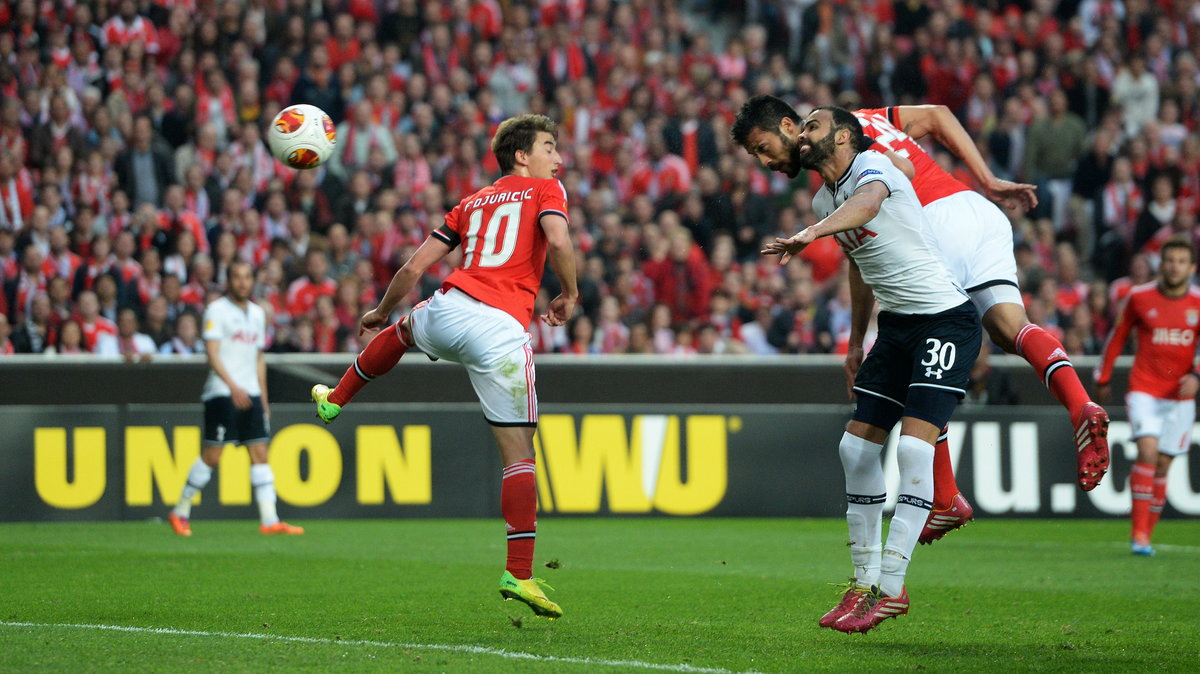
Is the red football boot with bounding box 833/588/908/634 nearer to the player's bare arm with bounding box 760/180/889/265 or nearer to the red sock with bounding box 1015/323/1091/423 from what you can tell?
the red sock with bounding box 1015/323/1091/423

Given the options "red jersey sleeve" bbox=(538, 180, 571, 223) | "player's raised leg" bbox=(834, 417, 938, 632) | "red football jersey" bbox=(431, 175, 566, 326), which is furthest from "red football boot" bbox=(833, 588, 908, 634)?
"red jersey sleeve" bbox=(538, 180, 571, 223)

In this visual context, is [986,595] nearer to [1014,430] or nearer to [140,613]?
[140,613]

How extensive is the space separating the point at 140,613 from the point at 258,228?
9.95 meters

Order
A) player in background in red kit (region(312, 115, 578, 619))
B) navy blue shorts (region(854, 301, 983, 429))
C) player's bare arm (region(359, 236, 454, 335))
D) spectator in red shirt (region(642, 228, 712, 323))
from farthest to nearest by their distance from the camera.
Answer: spectator in red shirt (region(642, 228, 712, 323)) < player's bare arm (region(359, 236, 454, 335)) < player in background in red kit (region(312, 115, 578, 619)) < navy blue shorts (region(854, 301, 983, 429))

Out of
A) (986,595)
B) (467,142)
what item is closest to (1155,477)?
(986,595)

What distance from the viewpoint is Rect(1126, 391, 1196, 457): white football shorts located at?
11445 millimetres

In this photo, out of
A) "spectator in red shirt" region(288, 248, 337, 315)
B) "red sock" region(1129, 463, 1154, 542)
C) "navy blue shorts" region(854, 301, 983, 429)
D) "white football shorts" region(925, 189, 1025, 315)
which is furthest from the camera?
"spectator in red shirt" region(288, 248, 337, 315)

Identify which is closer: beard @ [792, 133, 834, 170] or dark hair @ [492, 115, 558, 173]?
beard @ [792, 133, 834, 170]

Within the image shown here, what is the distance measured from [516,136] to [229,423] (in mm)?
6418

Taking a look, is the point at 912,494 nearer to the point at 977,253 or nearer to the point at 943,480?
the point at 943,480

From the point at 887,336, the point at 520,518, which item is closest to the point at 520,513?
the point at 520,518

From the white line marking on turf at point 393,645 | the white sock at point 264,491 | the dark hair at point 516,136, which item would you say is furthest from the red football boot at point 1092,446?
the white sock at point 264,491

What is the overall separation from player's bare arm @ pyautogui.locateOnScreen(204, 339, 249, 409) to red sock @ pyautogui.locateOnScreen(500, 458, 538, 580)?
6097 millimetres

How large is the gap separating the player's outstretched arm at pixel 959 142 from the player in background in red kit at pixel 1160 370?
3.73 meters
